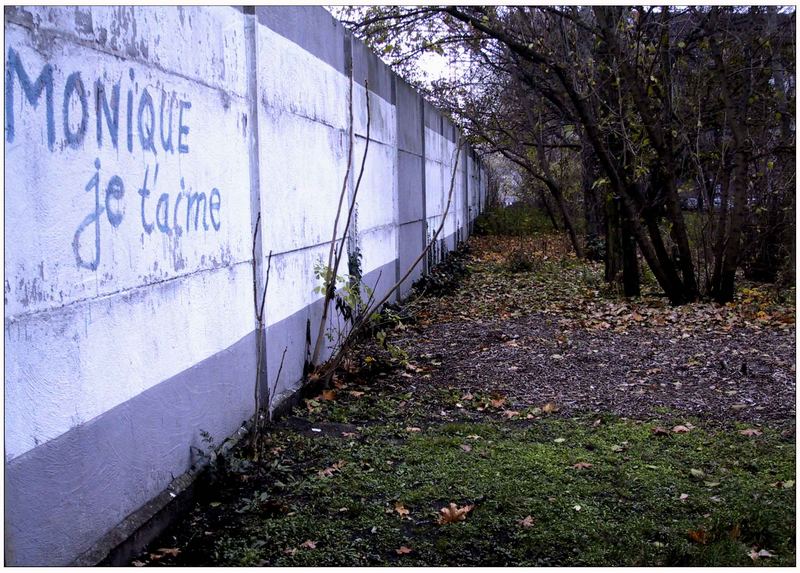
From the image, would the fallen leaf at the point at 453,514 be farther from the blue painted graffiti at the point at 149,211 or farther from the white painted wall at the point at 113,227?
the blue painted graffiti at the point at 149,211

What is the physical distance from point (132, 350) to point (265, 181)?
2.15 metres

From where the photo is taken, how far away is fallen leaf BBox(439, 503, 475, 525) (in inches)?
160

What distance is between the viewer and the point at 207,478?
4324 millimetres

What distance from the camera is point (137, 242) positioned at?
12.1ft

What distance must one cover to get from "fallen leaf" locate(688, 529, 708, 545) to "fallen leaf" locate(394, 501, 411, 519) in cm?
132

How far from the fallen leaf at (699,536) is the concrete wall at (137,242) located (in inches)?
96.6

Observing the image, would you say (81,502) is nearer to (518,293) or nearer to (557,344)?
(557,344)

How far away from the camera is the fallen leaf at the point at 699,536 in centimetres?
378

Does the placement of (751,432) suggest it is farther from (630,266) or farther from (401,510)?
(630,266)

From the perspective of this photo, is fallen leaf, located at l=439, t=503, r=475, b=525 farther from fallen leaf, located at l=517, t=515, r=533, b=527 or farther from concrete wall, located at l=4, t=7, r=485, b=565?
concrete wall, located at l=4, t=7, r=485, b=565

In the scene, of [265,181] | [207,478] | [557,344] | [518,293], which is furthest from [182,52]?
[518,293]

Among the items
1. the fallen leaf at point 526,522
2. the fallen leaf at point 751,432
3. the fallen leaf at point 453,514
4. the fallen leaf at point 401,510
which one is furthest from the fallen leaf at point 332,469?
the fallen leaf at point 751,432

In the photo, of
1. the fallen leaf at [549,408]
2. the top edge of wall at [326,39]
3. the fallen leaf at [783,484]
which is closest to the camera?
the fallen leaf at [783,484]

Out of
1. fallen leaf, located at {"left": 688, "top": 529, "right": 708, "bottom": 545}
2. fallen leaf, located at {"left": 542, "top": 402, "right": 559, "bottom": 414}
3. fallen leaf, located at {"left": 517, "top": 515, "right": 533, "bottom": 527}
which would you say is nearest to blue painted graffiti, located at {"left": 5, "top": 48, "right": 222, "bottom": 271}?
fallen leaf, located at {"left": 517, "top": 515, "right": 533, "bottom": 527}
